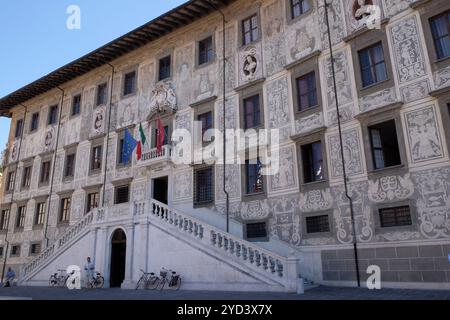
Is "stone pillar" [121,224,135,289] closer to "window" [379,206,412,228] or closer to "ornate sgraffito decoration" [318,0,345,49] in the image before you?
"window" [379,206,412,228]

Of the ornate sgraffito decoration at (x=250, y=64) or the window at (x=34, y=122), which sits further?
the window at (x=34, y=122)

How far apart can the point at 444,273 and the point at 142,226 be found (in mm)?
11746

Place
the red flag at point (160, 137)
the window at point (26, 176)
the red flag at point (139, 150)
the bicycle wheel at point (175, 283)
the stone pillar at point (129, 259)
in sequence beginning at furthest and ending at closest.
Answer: the window at point (26, 176)
the red flag at point (139, 150)
the red flag at point (160, 137)
the stone pillar at point (129, 259)
the bicycle wheel at point (175, 283)

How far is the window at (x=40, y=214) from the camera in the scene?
81.1ft

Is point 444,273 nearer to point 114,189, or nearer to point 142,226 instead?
point 142,226

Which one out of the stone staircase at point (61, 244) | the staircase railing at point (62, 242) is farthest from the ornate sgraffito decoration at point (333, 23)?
the staircase railing at point (62, 242)

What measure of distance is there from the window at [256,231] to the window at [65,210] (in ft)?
43.4

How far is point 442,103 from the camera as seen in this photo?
11.6 m

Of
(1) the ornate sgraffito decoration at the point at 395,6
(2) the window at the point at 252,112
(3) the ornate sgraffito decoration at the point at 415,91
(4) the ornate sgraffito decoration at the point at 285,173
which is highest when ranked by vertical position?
(1) the ornate sgraffito decoration at the point at 395,6

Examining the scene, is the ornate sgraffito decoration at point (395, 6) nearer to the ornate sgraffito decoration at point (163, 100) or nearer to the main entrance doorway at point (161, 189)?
the ornate sgraffito decoration at point (163, 100)

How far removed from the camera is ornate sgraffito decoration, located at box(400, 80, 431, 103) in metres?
12.1

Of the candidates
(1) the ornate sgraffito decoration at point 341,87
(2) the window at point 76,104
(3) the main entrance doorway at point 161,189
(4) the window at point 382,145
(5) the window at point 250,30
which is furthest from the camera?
(2) the window at point 76,104

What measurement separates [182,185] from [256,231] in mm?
5002

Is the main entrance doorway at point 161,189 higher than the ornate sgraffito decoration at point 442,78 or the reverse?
the reverse
